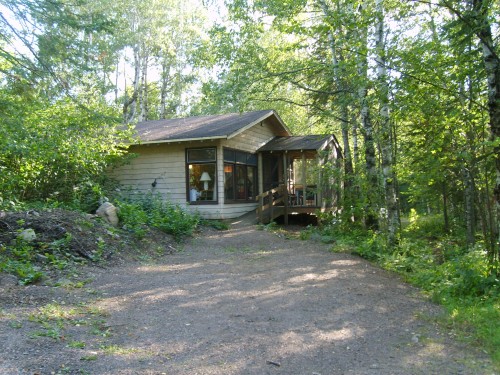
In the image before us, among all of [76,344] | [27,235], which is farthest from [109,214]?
[76,344]

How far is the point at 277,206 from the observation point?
1692 centimetres

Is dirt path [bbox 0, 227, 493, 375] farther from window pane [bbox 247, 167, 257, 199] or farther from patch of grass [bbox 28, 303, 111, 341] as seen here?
window pane [bbox 247, 167, 257, 199]

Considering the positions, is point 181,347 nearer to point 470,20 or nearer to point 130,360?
point 130,360

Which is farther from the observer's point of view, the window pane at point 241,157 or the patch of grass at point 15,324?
the window pane at point 241,157

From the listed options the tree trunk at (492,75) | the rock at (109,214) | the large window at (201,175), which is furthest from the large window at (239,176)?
the tree trunk at (492,75)

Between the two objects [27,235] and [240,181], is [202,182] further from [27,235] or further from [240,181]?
[27,235]

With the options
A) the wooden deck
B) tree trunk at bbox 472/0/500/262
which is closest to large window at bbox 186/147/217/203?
the wooden deck

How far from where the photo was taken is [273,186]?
1853 cm

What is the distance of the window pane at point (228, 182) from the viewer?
15.5m

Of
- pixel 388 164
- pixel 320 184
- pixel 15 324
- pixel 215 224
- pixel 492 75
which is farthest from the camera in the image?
pixel 215 224

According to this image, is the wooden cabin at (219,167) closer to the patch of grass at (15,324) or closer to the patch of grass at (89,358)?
the patch of grass at (15,324)

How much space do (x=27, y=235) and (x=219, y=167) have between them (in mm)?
7630

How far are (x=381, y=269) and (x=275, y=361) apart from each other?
17.9ft

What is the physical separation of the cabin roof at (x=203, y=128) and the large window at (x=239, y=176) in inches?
38.0
